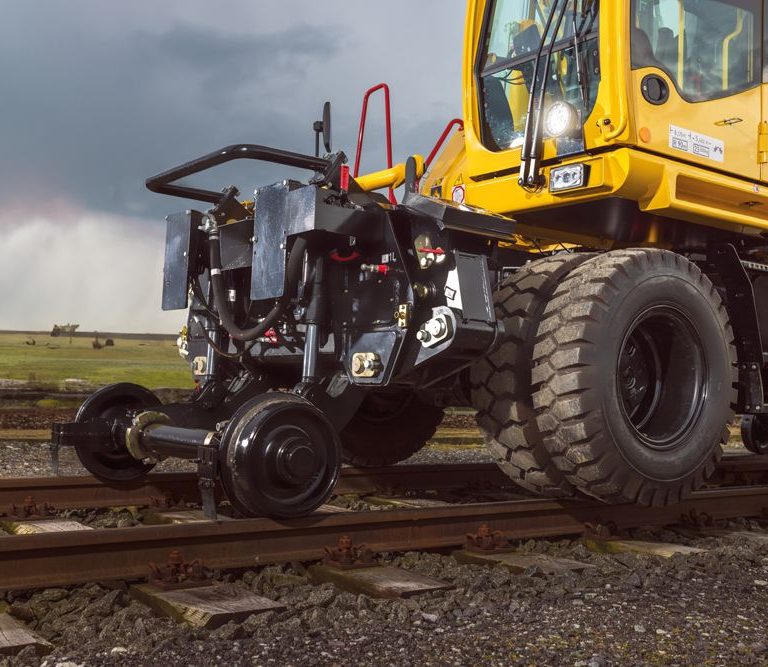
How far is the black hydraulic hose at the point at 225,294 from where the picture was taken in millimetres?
4383

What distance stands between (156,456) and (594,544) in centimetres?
235

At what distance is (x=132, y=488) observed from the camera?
5211 mm

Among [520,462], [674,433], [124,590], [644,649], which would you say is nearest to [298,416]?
[124,590]

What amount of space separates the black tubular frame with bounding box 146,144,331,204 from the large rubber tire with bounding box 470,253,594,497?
1.27 meters

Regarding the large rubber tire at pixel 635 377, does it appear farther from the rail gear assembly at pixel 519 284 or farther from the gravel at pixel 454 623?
the gravel at pixel 454 623

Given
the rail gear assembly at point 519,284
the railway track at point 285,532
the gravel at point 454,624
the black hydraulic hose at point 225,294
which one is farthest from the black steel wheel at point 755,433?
the black hydraulic hose at point 225,294

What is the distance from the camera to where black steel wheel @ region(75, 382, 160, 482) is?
4977mm

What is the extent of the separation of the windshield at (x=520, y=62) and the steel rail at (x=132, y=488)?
2320mm

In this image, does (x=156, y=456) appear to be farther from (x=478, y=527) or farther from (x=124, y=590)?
(x=478, y=527)

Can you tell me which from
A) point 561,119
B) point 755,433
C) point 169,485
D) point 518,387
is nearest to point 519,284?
point 518,387

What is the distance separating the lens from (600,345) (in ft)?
15.1

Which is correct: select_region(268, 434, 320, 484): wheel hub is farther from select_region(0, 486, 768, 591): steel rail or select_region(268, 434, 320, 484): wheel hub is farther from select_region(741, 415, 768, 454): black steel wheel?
select_region(741, 415, 768, 454): black steel wheel

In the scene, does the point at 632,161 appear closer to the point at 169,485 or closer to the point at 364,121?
the point at 364,121

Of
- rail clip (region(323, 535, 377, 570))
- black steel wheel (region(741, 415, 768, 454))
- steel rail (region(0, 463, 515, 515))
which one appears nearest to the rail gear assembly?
steel rail (region(0, 463, 515, 515))
